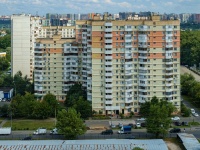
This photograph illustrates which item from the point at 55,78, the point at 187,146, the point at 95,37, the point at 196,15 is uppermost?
the point at 196,15

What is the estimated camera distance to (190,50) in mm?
43125

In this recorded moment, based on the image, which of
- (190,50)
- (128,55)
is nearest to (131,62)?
(128,55)

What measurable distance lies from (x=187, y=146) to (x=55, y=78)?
1191 cm

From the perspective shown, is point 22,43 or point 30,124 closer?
point 30,124

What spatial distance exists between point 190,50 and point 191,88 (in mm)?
16591

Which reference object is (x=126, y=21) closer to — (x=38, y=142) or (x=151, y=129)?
(x=151, y=129)

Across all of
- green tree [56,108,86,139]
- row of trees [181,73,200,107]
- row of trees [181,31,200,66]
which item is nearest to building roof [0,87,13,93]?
green tree [56,108,86,139]

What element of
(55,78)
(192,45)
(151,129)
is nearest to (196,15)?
(192,45)

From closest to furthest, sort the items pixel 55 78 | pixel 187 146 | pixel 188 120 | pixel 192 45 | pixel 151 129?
pixel 187 146 → pixel 151 129 → pixel 188 120 → pixel 55 78 → pixel 192 45

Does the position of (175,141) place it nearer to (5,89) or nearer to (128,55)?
(128,55)

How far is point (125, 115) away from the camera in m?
22.7

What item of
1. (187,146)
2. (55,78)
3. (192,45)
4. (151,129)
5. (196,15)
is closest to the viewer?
(187,146)

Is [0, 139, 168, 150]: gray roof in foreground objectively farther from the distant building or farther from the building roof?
the building roof

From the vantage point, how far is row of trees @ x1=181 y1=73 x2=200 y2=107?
2529cm
